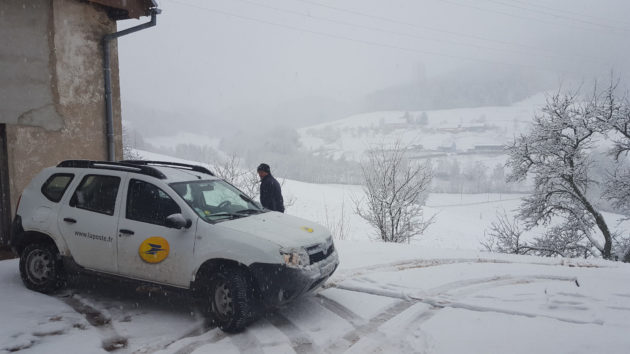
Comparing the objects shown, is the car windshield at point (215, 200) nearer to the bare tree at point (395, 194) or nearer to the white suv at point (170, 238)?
the white suv at point (170, 238)

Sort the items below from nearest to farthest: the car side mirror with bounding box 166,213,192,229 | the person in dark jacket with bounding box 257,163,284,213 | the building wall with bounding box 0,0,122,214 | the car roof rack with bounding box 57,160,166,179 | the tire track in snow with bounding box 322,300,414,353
Result: 1. the tire track in snow with bounding box 322,300,414,353
2. the car side mirror with bounding box 166,213,192,229
3. the car roof rack with bounding box 57,160,166,179
4. the person in dark jacket with bounding box 257,163,284,213
5. the building wall with bounding box 0,0,122,214

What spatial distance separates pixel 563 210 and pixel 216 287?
65.1 ft

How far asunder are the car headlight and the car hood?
7 cm

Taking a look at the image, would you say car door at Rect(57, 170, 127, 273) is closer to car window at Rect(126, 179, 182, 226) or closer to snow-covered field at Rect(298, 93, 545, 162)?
car window at Rect(126, 179, 182, 226)

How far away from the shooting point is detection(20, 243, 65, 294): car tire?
Answer: 5395 millimetres

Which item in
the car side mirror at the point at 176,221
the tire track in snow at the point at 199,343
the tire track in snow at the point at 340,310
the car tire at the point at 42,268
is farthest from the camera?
the car tire at the point at 42,268

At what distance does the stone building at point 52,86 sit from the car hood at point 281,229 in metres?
5.62

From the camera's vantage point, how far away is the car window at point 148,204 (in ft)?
16.0

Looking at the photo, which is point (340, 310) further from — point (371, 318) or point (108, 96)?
point (108, 96)

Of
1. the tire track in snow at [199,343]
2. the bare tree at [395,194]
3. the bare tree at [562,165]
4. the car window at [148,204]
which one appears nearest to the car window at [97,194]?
the car window at [148,204]

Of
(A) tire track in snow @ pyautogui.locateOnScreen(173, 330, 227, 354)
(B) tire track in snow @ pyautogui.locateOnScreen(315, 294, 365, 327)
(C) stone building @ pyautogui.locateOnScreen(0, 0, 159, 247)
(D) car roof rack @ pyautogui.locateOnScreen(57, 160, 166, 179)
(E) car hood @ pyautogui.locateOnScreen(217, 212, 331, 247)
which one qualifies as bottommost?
(B) tire track in snow @ pyautogui.locateOnScreen(315, 294, 365, 327)

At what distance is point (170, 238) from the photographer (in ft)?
15.5

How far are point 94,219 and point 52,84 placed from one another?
482cm

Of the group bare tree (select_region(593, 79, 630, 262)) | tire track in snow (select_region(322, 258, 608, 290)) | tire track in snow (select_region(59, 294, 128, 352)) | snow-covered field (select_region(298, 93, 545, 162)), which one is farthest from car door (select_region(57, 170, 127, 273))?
snow-covered field (select_region(298, 93, 545, 162))
